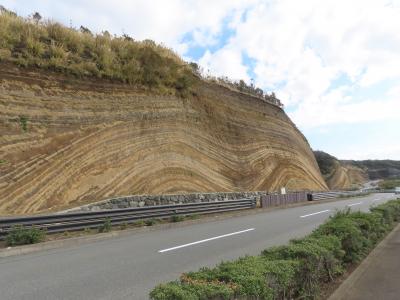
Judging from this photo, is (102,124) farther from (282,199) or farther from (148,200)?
(282,199)

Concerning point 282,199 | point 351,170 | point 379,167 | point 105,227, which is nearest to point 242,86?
point 282,199

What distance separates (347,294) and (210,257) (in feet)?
12.5

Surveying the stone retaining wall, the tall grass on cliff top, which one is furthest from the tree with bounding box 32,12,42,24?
the stone retaining wall

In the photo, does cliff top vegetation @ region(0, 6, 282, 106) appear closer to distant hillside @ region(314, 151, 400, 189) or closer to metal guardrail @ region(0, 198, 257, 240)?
metal guardrail @ region(0, 198, 257, 240)

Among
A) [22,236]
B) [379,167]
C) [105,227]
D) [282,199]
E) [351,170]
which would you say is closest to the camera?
[22,236]

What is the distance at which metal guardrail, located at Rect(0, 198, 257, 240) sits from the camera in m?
12.0

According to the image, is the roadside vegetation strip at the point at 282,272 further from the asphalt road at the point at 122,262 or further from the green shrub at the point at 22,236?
the green shrub at the point at 22,236

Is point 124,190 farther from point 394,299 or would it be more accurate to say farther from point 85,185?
point 394,299

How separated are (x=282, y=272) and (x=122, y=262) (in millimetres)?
5061

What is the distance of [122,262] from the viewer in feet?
30.4

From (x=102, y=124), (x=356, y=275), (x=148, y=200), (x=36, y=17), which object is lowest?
(x=356, y=275)

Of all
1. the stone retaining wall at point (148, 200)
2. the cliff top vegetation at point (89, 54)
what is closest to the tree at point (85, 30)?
the cliff top vegetation at point (89, 54)

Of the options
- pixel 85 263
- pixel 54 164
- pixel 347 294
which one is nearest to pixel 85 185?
pixel 54 164

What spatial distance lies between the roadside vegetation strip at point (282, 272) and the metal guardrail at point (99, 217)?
25.7 ft
